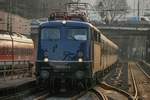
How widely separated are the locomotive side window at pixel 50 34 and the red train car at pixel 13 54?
696 centimetres

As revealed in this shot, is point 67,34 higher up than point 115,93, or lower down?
higher up

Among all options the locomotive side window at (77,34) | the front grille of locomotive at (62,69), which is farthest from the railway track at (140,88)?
the locomotive side window at (77,34)

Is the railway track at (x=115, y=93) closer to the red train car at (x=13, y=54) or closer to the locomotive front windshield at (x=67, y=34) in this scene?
the locomotive front windshield at (x=67, y=34)

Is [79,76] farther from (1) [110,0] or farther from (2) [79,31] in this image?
A: (1) [110,0]

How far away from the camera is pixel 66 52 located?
22.2 metres

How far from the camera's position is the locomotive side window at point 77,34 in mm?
22469

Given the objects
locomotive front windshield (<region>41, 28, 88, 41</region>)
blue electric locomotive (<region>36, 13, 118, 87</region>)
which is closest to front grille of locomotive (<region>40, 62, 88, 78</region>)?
blue electric locomotive (<region>36, 13, 118, 87</region>)

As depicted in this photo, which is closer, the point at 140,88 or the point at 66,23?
the point at 66,23

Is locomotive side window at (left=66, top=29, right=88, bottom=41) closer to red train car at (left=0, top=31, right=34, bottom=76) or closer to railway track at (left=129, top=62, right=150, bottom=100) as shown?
railway track at (left=129, top=62, right=150, bottom=100)

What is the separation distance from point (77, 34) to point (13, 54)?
14.9 m

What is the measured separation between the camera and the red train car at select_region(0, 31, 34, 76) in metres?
33.0

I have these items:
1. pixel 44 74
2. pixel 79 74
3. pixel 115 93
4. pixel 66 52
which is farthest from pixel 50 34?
pixel 115 93

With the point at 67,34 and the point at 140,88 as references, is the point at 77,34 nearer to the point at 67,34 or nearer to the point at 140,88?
the point at 67,34

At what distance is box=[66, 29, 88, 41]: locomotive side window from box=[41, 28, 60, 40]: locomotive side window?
0.49 m
